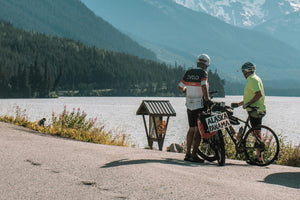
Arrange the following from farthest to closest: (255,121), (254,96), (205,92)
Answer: (255,121), (254,96), (205,92)

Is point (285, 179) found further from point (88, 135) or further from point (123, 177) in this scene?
point (88, 135)

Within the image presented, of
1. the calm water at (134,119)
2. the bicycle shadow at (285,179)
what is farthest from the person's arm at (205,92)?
the calm water at (134,119)

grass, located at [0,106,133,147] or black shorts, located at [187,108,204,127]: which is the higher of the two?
black shorts, located at [187,108,204,127]

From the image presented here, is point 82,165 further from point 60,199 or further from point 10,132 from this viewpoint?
point 10,132

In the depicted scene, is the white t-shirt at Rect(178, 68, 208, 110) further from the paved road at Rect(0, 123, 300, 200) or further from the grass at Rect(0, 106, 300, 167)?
the grass at Rect(0, 106, 300, 167)

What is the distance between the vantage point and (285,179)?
9.37m

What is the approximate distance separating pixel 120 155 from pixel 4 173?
3306 millimetres

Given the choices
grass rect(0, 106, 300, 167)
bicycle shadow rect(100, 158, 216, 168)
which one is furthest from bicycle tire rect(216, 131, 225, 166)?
grass rect(0, 106, 300, 167)

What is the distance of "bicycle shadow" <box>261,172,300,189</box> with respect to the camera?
8.80 metres

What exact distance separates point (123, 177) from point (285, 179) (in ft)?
12.1

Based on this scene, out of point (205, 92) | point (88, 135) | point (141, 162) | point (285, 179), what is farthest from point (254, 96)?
point (88, 135)

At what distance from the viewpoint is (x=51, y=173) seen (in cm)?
834

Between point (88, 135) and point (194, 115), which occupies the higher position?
point (194, 115)

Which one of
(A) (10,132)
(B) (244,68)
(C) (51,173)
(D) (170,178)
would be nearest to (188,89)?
(B) (244,68)
